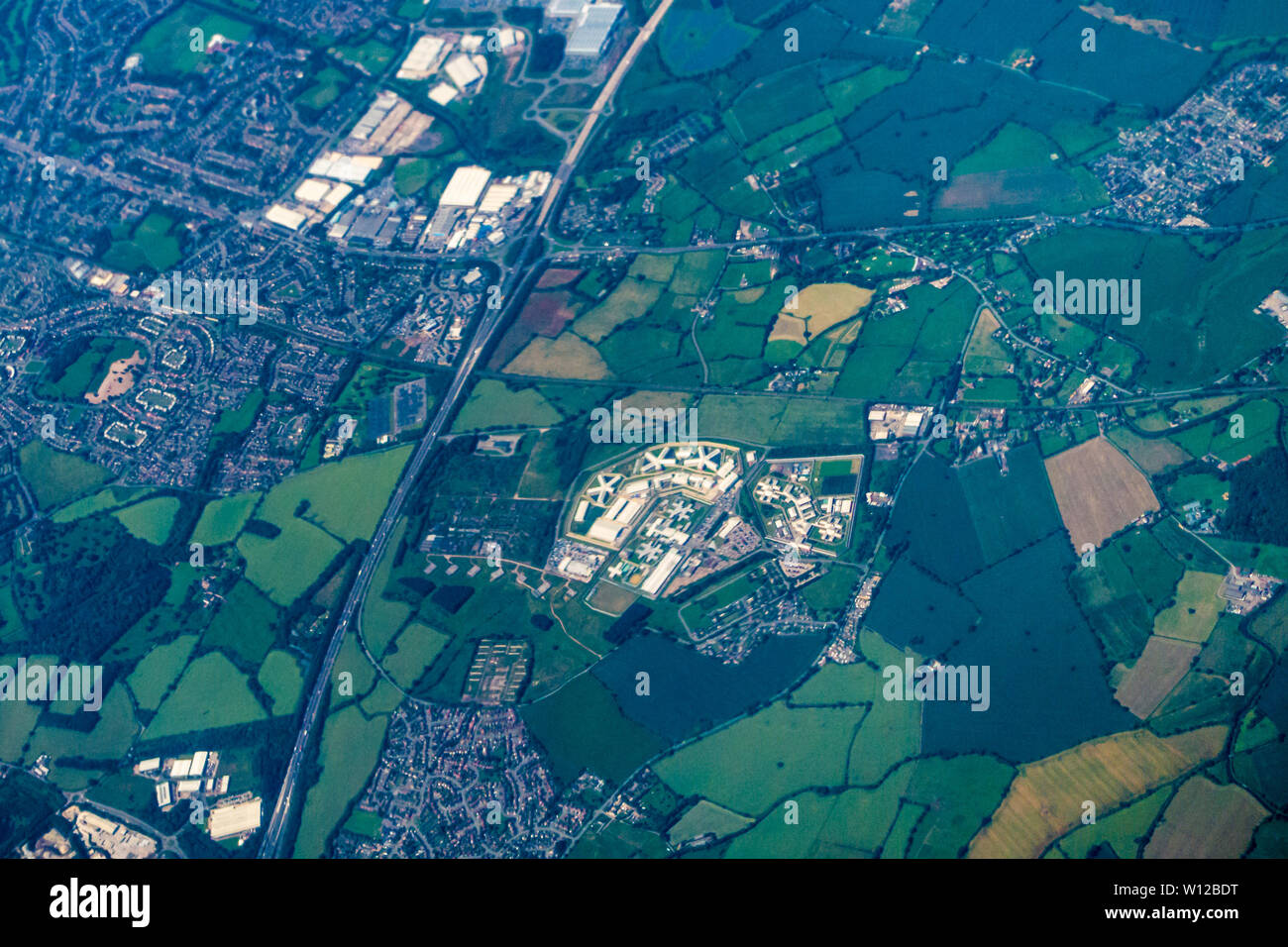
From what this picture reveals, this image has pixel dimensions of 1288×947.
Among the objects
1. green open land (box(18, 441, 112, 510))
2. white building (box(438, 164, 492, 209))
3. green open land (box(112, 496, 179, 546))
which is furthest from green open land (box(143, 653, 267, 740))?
white building (box(438, 164, 492, 209))

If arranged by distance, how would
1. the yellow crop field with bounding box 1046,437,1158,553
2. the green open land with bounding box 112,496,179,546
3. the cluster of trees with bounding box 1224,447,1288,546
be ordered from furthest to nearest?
the green open land with bounding box 112,496,179,546 → the yellow crop field with bounding box 1046,437,1158,553 → the cluster of trees with bounding box 1224,447,1288,546

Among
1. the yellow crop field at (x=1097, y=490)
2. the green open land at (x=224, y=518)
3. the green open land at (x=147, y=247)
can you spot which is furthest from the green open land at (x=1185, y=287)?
the green open land at (x=147, y=247)

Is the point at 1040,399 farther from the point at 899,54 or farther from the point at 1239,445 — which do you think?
the point at 899,54

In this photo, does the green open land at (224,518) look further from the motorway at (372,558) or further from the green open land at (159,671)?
the motorway at (372,558)

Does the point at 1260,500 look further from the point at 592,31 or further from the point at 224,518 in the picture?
the point at 224,518

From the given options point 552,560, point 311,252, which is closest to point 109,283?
point 311,252

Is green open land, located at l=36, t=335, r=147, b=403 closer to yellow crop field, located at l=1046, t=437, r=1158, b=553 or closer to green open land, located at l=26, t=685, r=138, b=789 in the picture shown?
green open land, located at l=26, t=685, r=138, b=789

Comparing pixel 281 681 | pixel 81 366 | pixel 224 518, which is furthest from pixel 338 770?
pixel 81 366

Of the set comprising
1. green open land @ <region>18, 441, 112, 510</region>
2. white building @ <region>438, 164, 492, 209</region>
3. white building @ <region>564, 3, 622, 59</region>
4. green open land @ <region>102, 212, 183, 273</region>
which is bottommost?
green open land @ <region>18, 441, 112, 510</region>

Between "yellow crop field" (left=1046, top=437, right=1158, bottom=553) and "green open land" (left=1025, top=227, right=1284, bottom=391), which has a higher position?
"green open land" (left=1025, top=227, right=1284, bottom=391)

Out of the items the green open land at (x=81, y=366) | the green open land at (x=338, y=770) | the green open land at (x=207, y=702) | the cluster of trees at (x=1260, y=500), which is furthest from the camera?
the green open land at (x=81, y=366)

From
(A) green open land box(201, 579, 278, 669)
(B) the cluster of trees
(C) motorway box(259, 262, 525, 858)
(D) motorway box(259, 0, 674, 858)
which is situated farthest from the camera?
(A) green open land box(201, 579, 278, 669)
